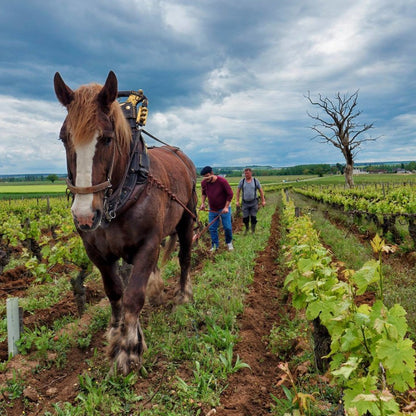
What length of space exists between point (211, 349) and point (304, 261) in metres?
1.22

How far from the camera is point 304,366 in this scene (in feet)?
9.22

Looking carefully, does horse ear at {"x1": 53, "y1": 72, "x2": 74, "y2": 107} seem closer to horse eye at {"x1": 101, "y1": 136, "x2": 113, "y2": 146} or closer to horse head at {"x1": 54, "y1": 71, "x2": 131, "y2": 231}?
horse head at {"x1": 54, "y1": 71, "x2": 131, "y2": 231}

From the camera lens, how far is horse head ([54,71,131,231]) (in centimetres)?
223

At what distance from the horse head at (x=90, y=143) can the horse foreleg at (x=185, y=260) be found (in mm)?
2115

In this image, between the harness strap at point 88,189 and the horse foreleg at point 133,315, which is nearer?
the harness strap at point 88,189

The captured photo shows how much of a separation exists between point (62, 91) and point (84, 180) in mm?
744

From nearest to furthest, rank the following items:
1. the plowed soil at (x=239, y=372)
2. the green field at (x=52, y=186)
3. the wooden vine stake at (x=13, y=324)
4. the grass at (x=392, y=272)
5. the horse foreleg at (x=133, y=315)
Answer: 1. the plowed soil at (x=239, y=372)
2. the horse foreleg at (x=133, y=315)
3. the wooden vine stake at (x=13, y=324)
4. the grass at (x=392, y=272)
5. the green field at (x=52, y=186)

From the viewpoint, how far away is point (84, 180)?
2.23 m

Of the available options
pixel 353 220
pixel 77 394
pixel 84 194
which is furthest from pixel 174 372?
pixel 353 220

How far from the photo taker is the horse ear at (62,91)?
7.84 feet

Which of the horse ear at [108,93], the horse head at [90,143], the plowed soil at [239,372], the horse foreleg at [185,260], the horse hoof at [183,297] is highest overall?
the horse ear at [108,93]

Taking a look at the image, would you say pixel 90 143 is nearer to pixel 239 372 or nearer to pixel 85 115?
pixel 85 115

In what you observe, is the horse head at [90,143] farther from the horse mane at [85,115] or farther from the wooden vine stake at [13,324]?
the wooden vine stake at [13,324]

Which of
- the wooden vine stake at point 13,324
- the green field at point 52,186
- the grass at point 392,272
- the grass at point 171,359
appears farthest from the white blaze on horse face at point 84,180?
the green field at point 52,186
